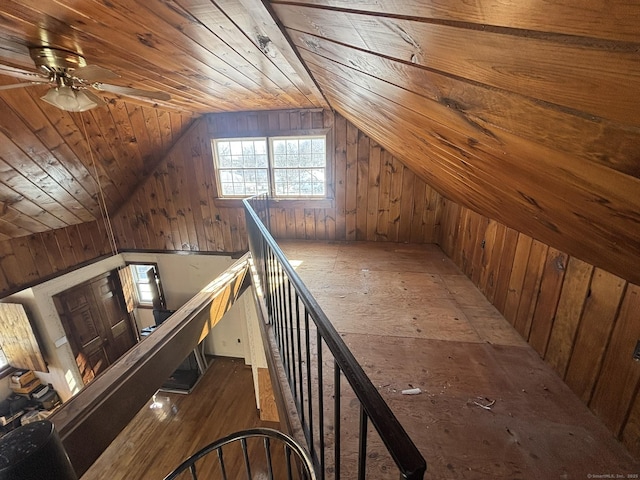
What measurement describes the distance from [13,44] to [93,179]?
9.50ft

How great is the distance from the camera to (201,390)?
16.7 feet

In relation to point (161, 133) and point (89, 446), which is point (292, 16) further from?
point (161, 133)

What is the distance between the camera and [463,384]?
1.53 metres

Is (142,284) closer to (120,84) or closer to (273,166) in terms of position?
(273,166)

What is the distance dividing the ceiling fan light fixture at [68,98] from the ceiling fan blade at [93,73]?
0.44ft

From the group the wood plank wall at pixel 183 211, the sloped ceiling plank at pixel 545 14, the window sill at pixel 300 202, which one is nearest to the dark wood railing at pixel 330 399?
the sloped ceiling plank at pixel 545 14

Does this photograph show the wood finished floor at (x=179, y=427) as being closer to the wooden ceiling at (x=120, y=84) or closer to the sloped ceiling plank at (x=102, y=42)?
the wooden ceiling at (x=120, y=84)

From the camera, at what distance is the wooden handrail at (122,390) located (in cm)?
128

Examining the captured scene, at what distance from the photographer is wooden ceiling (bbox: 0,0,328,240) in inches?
47.9

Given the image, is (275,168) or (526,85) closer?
(526,85)

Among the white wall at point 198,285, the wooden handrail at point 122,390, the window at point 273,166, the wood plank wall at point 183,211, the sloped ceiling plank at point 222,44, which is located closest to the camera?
the sloped ceiling plank at point 222,44

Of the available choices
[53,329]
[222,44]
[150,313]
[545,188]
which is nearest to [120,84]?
[222,44]

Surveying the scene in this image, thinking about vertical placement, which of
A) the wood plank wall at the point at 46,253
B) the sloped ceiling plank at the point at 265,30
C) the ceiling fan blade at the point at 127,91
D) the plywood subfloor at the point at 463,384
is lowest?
the wood plank wall at the point at 46,253

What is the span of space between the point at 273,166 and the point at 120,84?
6.93 feet
